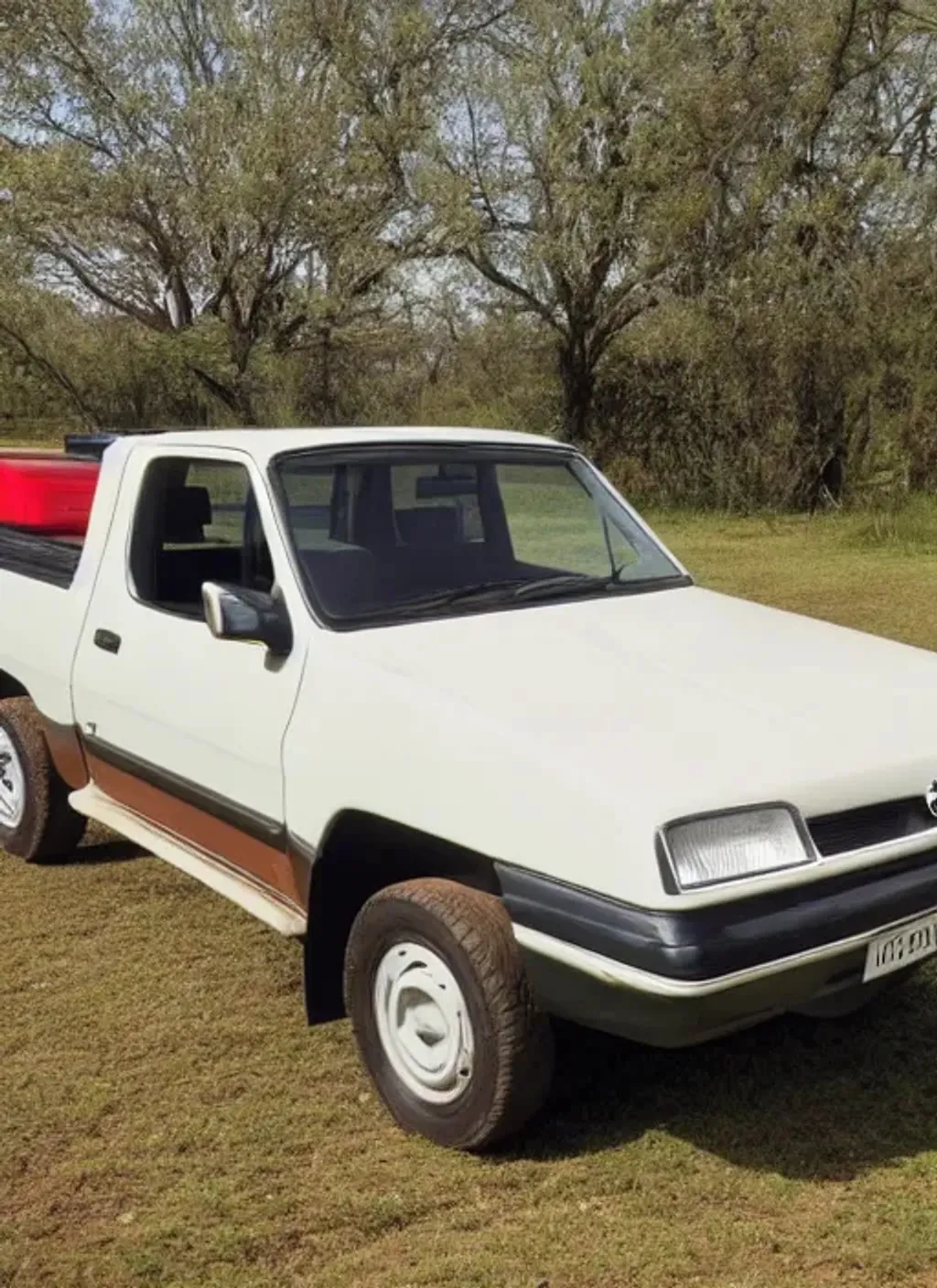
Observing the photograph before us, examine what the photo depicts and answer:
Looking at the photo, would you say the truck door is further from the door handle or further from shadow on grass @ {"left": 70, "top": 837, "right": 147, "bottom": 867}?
shadow on grass @ {"left": 70, "top": 837, "right": 147, "bottom": 867}

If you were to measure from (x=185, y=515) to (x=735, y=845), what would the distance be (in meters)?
2.54

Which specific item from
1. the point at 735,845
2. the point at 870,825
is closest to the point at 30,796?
the point at 735,845

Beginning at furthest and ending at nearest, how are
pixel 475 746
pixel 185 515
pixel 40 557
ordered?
1. pixel 40 557
2. pixel 185 515
3. pixel 475 746

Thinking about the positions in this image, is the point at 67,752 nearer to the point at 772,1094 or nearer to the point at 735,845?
the point at 772,1094

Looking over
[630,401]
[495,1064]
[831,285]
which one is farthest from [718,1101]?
[630,401]

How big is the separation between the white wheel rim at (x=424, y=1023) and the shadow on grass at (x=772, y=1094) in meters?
0.26

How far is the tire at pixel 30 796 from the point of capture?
518cm

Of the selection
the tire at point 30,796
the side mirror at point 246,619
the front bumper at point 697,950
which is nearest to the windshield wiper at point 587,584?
the side mirror at point 246,619

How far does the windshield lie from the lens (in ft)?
13.1

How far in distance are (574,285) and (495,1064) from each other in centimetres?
1910

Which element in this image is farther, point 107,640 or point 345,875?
point 107,640

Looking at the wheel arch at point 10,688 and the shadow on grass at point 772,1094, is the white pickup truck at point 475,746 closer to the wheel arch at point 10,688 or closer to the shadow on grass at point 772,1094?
the shadow on grass at point 772,1094

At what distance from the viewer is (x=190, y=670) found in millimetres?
4094

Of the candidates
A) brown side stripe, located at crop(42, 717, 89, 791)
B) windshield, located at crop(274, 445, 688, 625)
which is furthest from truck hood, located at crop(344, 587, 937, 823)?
brown side stripe, located at crop(42, 717, 89, 791)
